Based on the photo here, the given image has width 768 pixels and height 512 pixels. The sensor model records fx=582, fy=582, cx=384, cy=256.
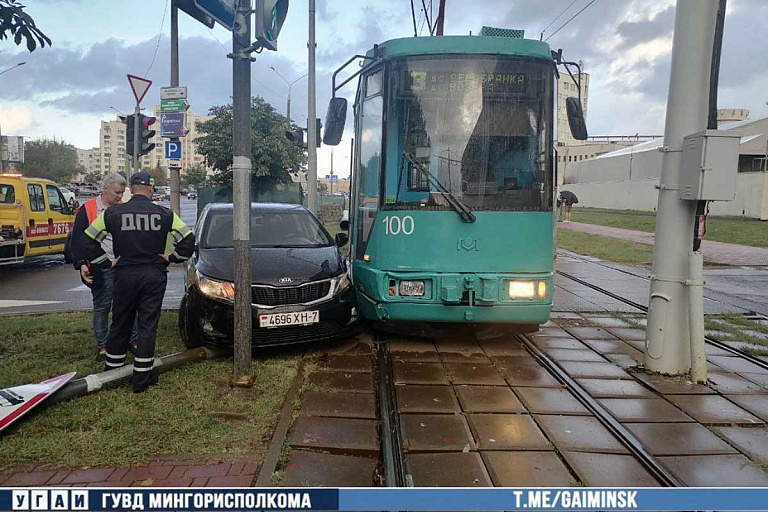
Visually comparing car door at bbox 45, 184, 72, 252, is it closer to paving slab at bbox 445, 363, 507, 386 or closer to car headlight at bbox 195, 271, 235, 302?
car headlight at bbox 195, 271, 235, 302

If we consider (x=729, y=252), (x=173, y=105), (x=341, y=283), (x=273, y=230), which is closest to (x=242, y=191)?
(x=341, y=283)

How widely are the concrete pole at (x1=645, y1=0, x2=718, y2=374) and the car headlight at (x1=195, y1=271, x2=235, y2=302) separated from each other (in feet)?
13.6

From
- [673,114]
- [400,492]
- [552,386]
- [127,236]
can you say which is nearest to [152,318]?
[127,236]

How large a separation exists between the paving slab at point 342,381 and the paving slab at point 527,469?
1589mm

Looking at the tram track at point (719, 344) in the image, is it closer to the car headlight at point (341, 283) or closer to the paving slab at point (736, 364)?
the paving slab at point (736, 364)

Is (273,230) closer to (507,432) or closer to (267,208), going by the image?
(267,208)

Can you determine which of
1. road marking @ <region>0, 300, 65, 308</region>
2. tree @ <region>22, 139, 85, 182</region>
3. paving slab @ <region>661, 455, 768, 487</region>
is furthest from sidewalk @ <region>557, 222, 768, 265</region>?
tree @ <region>22, 139, 85, 182</region>

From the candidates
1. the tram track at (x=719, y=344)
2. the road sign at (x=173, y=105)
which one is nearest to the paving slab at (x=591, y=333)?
the tram track at (x=719, y=344)

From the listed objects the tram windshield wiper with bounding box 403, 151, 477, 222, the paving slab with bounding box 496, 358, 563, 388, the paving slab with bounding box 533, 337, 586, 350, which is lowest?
the paving slab with bounding box 496, 358, 563, 388

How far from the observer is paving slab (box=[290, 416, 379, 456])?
3.97m

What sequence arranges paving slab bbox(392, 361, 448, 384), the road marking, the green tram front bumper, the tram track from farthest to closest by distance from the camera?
the road marking → the tram track → the green tram front bumper → paving slab bbox(392, 361, 448, 384)

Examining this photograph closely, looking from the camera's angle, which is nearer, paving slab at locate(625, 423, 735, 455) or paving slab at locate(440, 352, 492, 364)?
paving slab at locate(625, 423, 735, 455)

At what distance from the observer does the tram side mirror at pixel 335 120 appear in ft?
22.6

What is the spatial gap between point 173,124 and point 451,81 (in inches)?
354
